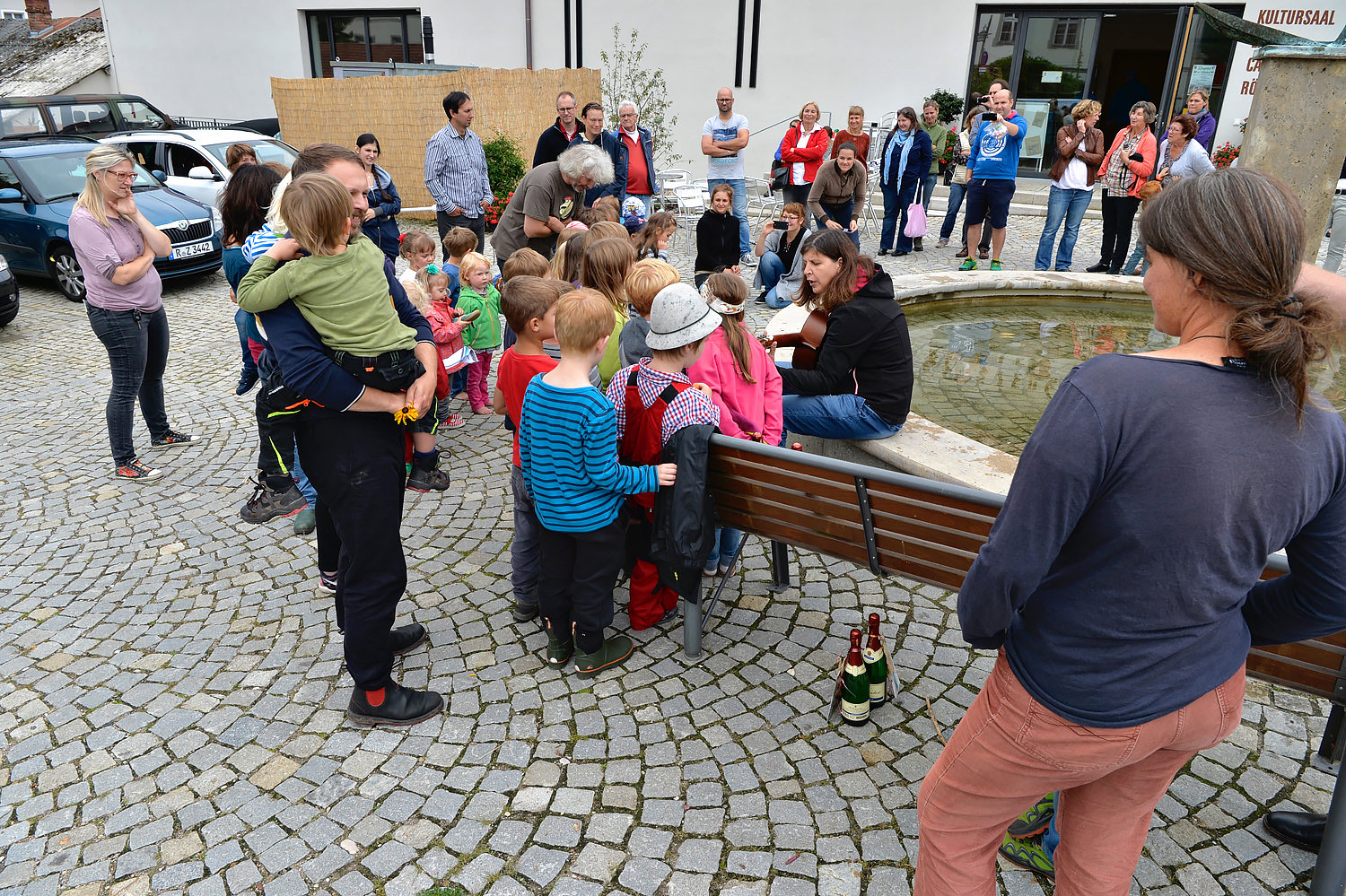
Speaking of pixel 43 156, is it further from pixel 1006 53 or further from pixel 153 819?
pixel 1006 53

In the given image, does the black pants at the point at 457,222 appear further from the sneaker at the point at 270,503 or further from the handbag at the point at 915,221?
the handbag at the point at 915,221

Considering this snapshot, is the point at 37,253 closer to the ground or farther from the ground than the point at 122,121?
closer to the ground

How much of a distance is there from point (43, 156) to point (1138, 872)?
1341 cm

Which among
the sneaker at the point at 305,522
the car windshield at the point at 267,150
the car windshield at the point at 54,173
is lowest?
the sneaker at the point at 305,522

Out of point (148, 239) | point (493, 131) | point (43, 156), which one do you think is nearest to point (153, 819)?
point (148, 239)

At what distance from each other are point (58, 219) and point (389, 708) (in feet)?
32.9

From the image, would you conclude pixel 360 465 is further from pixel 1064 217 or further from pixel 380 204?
pixel 1064 217

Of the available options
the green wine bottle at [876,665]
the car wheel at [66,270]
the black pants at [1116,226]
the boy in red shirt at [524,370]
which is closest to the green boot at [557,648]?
the boy in red shirt at [524,370]

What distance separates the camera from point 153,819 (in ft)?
9.59

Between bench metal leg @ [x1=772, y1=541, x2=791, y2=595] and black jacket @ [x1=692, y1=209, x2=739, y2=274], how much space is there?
18.8 feet

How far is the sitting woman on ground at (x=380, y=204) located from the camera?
8000mm

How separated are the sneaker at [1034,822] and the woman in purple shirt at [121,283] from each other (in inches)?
214

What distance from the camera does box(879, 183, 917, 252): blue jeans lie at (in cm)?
1208

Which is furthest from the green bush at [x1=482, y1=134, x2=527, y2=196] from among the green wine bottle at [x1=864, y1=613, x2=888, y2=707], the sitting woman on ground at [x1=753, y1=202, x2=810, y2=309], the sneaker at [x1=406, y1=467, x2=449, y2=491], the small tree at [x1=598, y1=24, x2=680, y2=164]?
the green wine bottle at [x1=864, y1=613, x2=888, y2=707]
